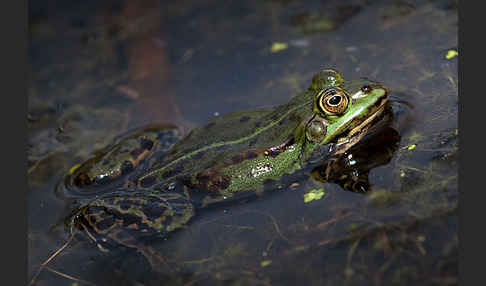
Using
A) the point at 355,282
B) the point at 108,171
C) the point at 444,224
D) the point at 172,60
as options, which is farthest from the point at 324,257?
the point at 172,60

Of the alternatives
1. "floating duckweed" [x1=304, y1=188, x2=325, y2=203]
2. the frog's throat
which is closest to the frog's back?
the frog's throat

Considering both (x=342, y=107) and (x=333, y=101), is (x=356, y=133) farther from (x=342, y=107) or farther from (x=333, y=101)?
(x=333, y=101)

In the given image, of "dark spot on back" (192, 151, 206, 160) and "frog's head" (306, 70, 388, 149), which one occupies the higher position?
"frog's head" (306, 70, 388, 149)

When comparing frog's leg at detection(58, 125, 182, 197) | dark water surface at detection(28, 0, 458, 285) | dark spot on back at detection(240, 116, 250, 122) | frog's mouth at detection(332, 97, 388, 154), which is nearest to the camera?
dark water surface at detection(28, 0, 458, 285)

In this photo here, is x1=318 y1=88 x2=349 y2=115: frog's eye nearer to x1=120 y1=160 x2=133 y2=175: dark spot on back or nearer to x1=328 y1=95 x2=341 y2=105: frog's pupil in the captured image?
x1=328 y1=95 x2=341 y2=105: frog's pupil

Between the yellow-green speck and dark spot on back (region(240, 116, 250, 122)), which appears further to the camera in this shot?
the yellow-green speck

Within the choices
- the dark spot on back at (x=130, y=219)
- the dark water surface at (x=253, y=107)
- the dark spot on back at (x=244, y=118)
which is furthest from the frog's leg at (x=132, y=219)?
the dark spot on back at (x=244, y=118)

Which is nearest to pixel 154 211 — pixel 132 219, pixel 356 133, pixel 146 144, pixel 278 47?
pixel 132 219
